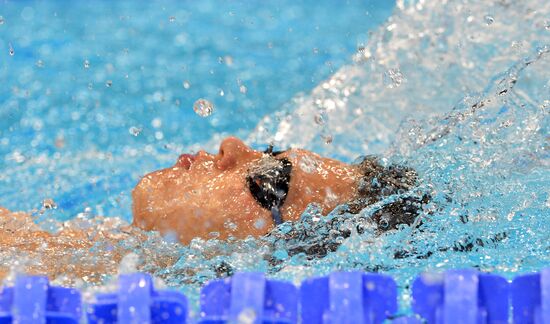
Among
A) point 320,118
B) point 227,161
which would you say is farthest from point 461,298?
point 320,118

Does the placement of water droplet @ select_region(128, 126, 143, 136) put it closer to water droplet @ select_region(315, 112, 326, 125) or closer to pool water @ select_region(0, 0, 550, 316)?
pool water @ select_region(0, 0, 550, 316)

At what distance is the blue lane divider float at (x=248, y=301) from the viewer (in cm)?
94

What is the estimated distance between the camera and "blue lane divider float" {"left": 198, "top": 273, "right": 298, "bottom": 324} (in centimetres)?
94

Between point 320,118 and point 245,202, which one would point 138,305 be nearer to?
point 245,202

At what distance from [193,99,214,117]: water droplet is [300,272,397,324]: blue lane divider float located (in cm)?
177

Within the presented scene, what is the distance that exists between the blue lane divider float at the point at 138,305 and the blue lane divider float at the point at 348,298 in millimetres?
163

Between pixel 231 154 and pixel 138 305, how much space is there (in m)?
0.67

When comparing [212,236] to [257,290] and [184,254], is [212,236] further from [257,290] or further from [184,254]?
[257,290]

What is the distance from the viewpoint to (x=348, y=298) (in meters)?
0.94

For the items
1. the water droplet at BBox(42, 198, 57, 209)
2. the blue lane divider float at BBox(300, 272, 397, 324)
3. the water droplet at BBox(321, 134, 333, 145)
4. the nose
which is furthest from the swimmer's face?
the water droplet at BBox(321, 134, 333, 145)

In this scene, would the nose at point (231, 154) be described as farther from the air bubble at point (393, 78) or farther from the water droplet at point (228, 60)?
the water droplet at point (228, 60)

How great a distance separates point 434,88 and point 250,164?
48.5 inches

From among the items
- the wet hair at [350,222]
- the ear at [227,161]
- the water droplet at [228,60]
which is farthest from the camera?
the water droplet at [228,60]

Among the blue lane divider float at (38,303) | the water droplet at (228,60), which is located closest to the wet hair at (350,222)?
the blue lane divider float at (38,303)
